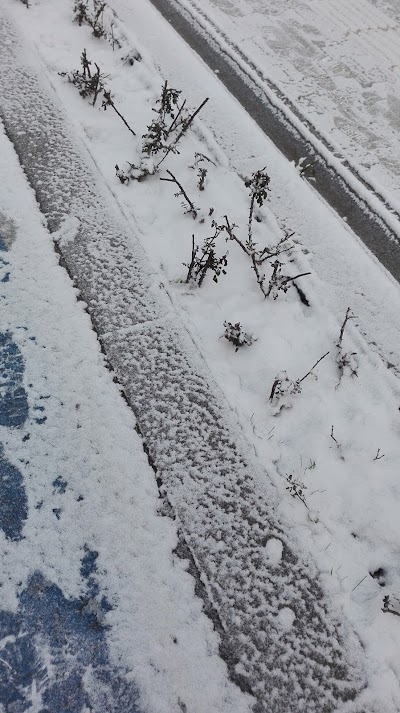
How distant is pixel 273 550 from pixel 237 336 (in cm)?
116

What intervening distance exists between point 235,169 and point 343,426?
7.71 ft

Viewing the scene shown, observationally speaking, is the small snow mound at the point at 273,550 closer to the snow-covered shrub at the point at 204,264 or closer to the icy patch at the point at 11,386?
the icy patch at the point at 11,386

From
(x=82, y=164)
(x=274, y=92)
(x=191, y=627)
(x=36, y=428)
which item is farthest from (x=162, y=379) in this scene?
(x=274, y=92)

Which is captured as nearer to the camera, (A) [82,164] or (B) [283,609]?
(B) [283,609]

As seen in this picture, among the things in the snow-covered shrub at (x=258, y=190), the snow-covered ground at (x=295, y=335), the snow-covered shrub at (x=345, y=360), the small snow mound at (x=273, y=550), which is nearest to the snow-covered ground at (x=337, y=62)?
the snow-covered ground at (x=295, y=335)

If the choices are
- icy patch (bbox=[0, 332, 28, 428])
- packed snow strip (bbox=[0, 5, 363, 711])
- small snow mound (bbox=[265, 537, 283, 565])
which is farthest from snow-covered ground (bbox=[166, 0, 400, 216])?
icy patch (bbox=[0, 332, 28, 428])

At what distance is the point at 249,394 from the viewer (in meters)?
2.54

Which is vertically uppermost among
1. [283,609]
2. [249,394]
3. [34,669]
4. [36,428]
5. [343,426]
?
[343,426]

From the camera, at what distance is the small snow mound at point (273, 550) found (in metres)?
2.06

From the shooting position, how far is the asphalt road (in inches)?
130

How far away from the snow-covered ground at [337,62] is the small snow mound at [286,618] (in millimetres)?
2969

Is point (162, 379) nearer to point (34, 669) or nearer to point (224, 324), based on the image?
point (224, 324)

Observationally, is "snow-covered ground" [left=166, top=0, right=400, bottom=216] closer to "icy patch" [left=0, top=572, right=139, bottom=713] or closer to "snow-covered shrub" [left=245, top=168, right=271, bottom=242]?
"snow-covered shrub" [left=245, top=168, right=271, bottom=242]

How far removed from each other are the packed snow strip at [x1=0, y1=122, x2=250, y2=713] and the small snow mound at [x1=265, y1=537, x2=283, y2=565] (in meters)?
0.38
